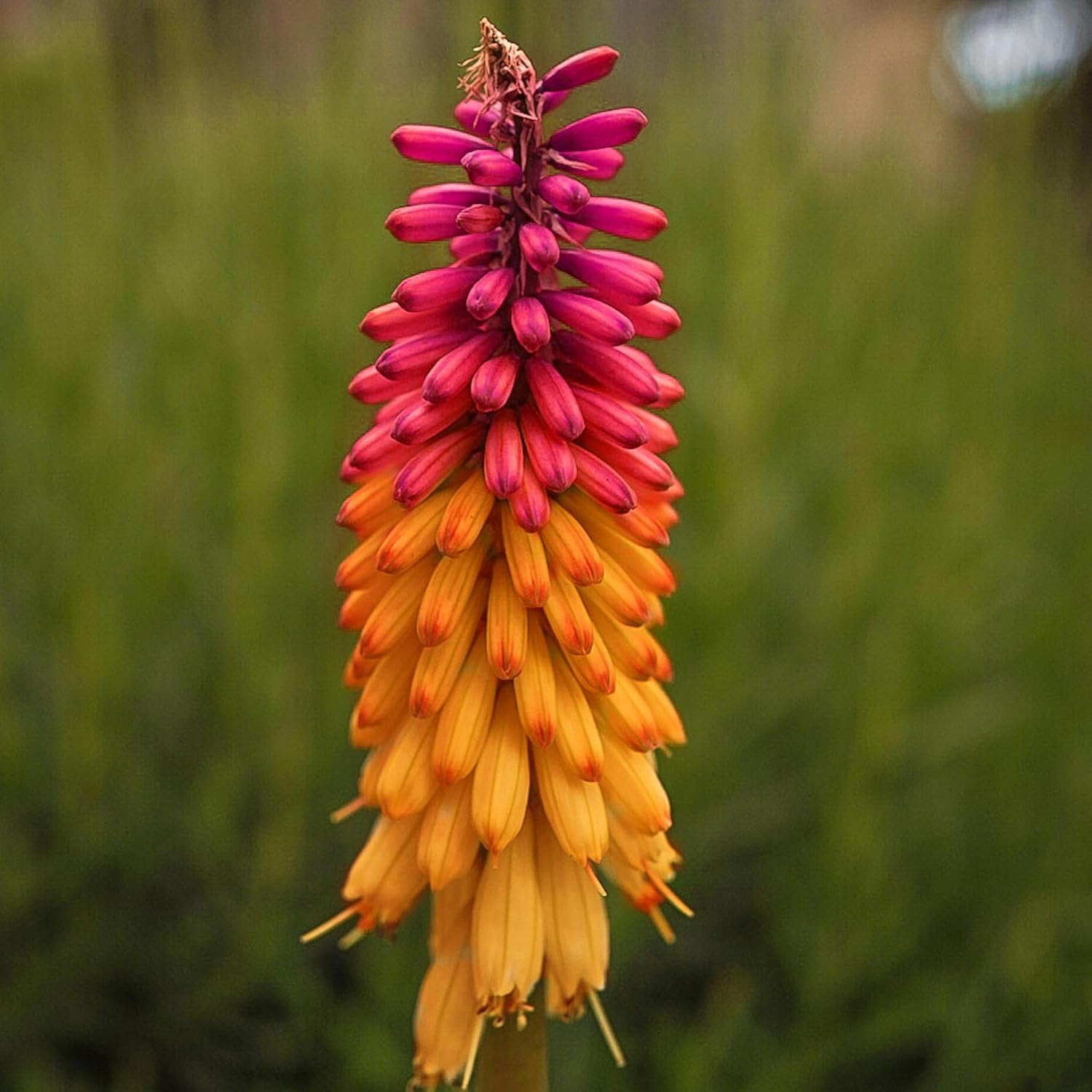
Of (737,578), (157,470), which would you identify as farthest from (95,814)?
(737,578)

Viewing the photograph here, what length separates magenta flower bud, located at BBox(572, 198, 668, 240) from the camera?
152 cm

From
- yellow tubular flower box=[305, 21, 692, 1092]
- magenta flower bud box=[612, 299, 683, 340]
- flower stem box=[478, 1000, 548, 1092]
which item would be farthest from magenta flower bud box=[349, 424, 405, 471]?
flower stem box=[478, 1000, 548, 1092]

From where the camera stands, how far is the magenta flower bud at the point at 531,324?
57.0 inches

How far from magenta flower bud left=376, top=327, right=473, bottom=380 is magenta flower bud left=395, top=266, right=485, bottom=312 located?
38mm

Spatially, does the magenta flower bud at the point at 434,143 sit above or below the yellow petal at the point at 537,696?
above

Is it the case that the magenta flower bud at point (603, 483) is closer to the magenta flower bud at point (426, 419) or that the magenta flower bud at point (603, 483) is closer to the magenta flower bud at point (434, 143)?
the magenta flower bud at point (426, 419)

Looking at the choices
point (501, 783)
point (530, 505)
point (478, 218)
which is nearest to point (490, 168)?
point (478, 218)

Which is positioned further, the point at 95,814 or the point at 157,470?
the point at 157,470

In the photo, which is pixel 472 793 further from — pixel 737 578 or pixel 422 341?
pixel 737 578

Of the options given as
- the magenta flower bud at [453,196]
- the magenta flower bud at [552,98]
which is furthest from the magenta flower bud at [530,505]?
the magenta flower bud at [552,98]

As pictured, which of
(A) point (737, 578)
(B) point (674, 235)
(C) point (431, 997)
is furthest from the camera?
(B) point (674, 235)

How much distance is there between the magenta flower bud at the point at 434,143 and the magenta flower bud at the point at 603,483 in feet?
1.28

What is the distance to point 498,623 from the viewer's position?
61.6 inches

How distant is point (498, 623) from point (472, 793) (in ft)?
0.70
